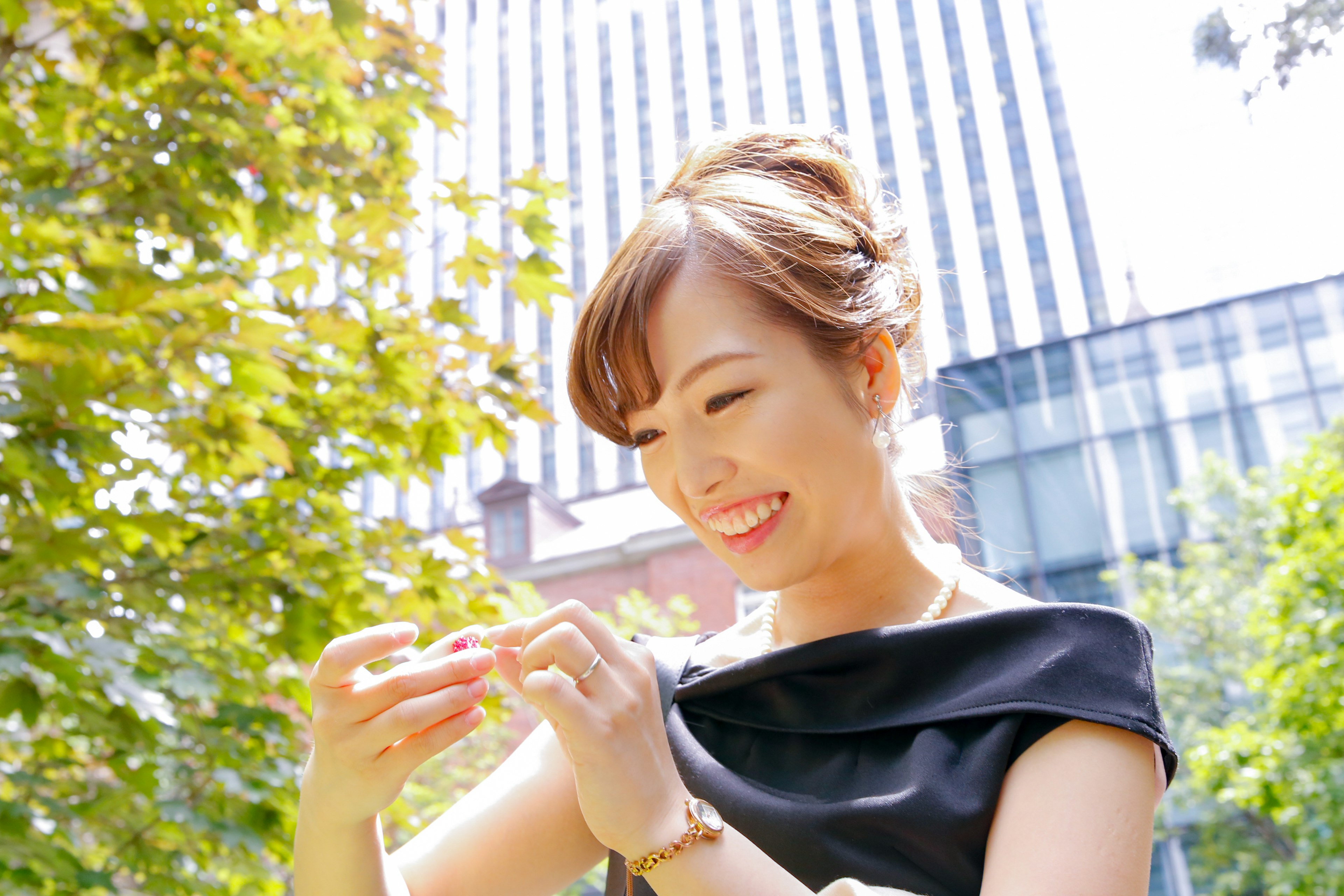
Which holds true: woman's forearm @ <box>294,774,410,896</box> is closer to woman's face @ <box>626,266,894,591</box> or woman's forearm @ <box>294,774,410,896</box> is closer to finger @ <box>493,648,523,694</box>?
finger @ <box>493,648,523,694</box>

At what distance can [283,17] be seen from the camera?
274 centimetres

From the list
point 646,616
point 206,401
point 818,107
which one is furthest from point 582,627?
point 818,107

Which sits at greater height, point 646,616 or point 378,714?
point 646,616

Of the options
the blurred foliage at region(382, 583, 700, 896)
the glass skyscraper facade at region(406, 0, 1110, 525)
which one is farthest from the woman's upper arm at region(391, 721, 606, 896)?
the glass skyscraper facade at region(406, 0, 1110, 525)

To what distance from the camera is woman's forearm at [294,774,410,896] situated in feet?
3.01

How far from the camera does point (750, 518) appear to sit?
100cm

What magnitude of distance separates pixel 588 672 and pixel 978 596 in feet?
1.66

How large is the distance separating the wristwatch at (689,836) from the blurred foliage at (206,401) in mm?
1314

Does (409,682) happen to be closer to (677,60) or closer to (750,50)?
(677,60)

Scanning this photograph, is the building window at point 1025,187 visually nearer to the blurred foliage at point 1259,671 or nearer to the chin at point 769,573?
the blurred foliage at point 1259,671

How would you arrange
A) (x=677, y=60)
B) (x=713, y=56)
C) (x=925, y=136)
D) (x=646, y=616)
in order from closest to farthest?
(x=646, y=616) < (x=713, y=56) < (x=677, y=60) < (x=925, y=136)

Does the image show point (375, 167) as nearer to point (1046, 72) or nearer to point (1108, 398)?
point (1108, 398)

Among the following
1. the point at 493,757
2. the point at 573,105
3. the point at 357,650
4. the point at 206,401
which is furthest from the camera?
the point at 573,105

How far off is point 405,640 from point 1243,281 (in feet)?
57.9
